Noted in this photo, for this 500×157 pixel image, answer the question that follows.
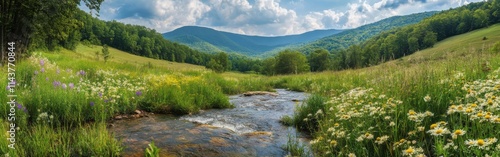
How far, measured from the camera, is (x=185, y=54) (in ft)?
509

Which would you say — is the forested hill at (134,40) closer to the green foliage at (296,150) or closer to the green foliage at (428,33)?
the green foliage at (428,33)

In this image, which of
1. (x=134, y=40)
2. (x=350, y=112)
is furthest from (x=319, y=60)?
(x=350, y=112)

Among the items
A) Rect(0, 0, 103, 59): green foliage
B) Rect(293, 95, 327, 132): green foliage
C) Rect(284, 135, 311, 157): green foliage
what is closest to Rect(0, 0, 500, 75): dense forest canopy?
Rect(0, 0, 103, 59): green foliage

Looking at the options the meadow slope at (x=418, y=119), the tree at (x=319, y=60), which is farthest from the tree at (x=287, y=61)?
the meadow slope at (x=418, y=119)

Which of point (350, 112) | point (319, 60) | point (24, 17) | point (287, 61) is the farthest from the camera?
point (319, 60)

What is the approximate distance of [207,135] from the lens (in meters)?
5.94

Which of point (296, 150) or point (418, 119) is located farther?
point (296, 150)

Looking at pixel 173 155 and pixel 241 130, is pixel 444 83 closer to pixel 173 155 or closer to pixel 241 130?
pixel 241 130

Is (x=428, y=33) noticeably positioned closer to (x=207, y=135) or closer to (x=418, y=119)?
(x=207, y=135)

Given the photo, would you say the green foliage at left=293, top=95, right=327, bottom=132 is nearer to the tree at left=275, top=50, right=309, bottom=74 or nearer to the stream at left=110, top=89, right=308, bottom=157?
the stream at left=110, top=89, right=308, bottom=157

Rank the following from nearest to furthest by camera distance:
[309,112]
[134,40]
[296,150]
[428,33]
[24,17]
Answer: [296,150] → [309,112] → [24,17] → [428,33] → [134,40]

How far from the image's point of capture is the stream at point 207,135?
16.3ft

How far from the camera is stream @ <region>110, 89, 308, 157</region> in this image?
4.98 meters

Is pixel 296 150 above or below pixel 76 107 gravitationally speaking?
below
